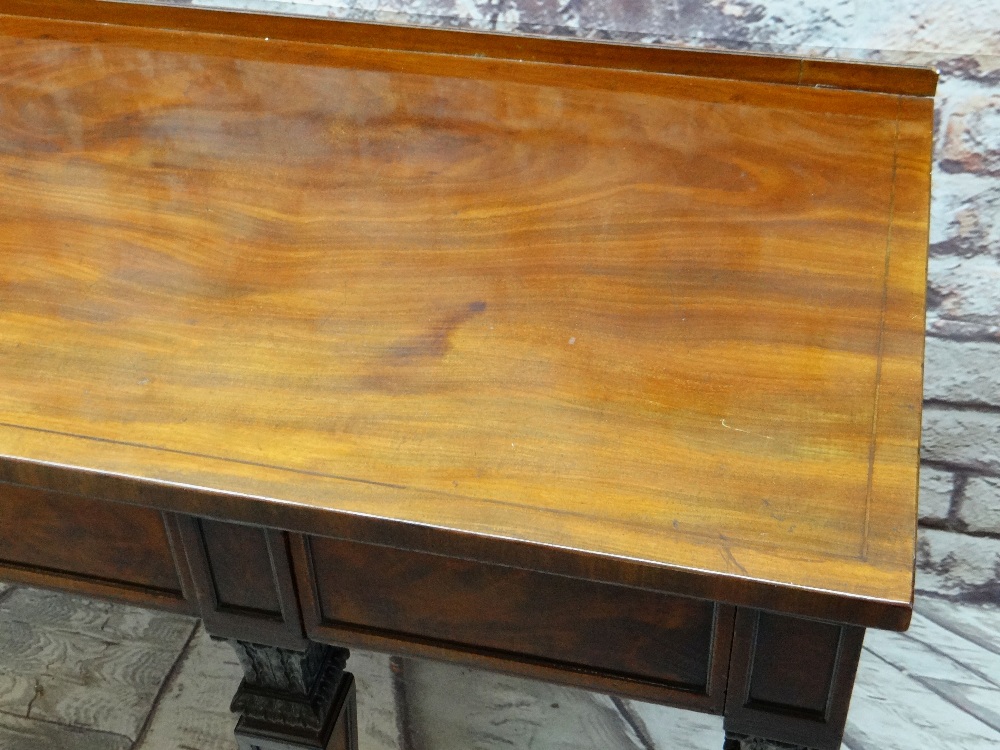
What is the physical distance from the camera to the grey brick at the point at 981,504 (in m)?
1.40

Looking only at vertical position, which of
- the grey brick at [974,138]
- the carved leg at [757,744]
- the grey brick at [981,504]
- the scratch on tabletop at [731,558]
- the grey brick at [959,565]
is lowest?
the grey brick at [959,565]

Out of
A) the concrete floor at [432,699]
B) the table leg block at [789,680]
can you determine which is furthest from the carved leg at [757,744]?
the concrete floor at [432,699]

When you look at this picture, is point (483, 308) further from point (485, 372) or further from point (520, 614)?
point (520, 614)

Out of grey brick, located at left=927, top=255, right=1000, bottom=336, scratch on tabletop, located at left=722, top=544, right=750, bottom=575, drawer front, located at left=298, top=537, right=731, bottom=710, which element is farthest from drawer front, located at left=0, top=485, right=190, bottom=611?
grey brick, located at left=927, top=255, right=1000, bottom=336

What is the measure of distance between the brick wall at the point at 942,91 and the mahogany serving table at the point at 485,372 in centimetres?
8

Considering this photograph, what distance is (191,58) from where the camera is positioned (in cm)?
113

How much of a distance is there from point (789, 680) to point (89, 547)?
1.72 ft

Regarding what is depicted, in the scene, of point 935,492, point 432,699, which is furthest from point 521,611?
point 935,492

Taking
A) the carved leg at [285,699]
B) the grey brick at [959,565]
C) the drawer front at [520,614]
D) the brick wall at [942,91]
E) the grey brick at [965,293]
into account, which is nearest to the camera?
A: the drawer front at [520,614]

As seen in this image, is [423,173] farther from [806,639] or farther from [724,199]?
[806,639]

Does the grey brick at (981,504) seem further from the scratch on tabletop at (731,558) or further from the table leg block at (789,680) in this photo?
the scratch on tabletop at (731,558)

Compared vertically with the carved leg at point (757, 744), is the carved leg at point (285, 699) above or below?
below

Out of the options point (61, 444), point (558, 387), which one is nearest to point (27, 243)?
point (61, 444)

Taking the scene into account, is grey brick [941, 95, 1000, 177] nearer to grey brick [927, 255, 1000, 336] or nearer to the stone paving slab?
grey brick [927, 255, 1000, 336]
